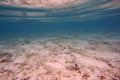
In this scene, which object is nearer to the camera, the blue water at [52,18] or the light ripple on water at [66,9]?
the light ripple on water at [66,9]

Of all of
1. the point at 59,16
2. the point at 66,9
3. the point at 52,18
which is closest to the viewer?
the point at 66,9

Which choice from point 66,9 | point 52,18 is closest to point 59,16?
point 52,18

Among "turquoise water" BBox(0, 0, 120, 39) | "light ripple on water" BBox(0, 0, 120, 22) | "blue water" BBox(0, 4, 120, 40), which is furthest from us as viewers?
"blue water" BBox(0, 4, 120, 40)

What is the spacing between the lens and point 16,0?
45.5 ft

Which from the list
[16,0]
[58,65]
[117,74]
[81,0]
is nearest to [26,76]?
[58,65]

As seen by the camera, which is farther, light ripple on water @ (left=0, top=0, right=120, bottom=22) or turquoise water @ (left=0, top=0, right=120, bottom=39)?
turquoise water @ (left=0, top=0, right=120, bottom=39)

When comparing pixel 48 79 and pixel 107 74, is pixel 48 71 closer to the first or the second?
pixel 48 79

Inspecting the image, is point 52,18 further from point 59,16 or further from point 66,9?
point 66,9

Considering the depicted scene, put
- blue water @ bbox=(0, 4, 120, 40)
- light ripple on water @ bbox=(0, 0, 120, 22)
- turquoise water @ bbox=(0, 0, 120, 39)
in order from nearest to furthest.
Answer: light ripple on water @ bbox=(0, 0, 120, 22), turquoise water @ bbox=(0, 0, 120, 39), blue water @ bbox=(0, 4, 120, 40)

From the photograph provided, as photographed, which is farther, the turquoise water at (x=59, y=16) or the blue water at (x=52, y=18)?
the blue water at (x=52, y=18)

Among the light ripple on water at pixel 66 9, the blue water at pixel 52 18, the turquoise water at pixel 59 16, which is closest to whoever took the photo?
the light ripple on water at pixel 66 9

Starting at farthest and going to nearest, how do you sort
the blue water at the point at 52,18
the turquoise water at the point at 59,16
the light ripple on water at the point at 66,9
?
1. the blue water at the point at 52,18
2. the turquoise water at the point at 59,16
3. the light ripple on water at the point at 66,9

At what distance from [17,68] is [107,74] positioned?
225 inches

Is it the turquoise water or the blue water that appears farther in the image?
the blue water
